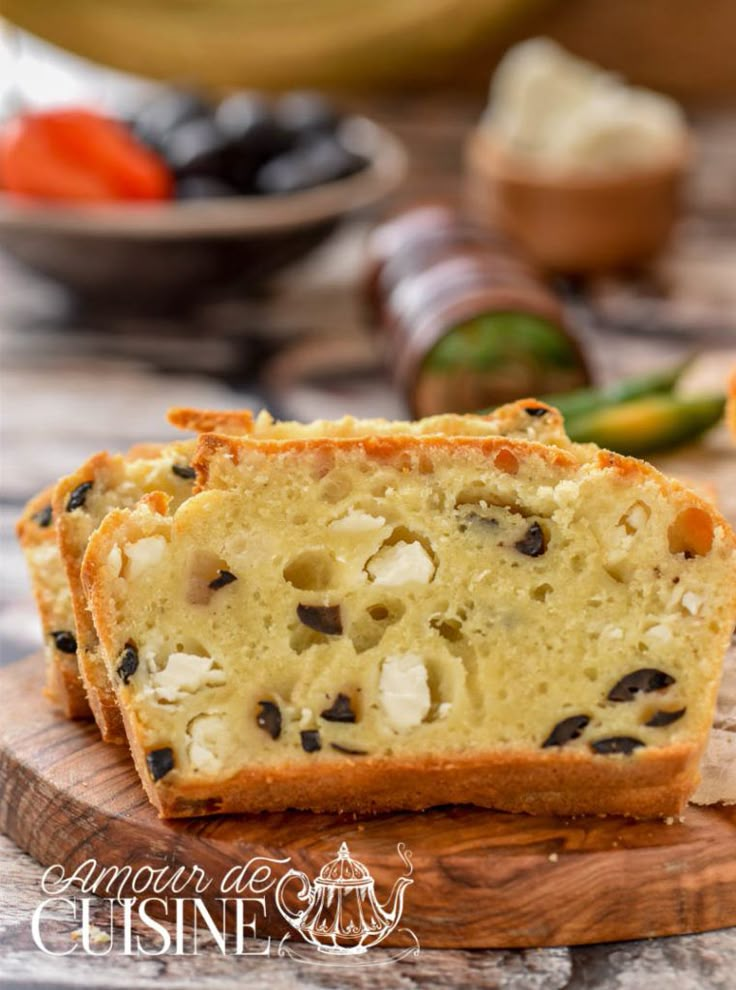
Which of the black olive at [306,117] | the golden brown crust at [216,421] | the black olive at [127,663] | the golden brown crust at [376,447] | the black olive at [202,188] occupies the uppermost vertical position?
the golden brown crust at [376,447]

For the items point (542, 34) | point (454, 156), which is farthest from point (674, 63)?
point (454, 156)

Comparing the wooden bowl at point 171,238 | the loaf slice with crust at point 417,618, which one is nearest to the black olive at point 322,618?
the loaf slice with crust at point 417,618

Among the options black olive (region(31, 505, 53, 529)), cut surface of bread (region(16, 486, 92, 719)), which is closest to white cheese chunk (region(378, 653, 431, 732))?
cut surface of bread (region(16, 486, 92, 719))

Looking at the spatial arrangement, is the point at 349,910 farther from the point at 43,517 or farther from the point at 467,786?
the point at 43,517

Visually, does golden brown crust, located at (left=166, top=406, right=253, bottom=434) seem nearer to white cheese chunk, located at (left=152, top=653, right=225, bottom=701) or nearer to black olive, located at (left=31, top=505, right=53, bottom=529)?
black olive, located at (left=31, top=505, right=53, bottom=529)

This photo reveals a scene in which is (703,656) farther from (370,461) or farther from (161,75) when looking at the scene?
(161,75)

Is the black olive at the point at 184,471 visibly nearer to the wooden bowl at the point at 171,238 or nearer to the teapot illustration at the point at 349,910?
the teapot illustration at the point at 349,910
